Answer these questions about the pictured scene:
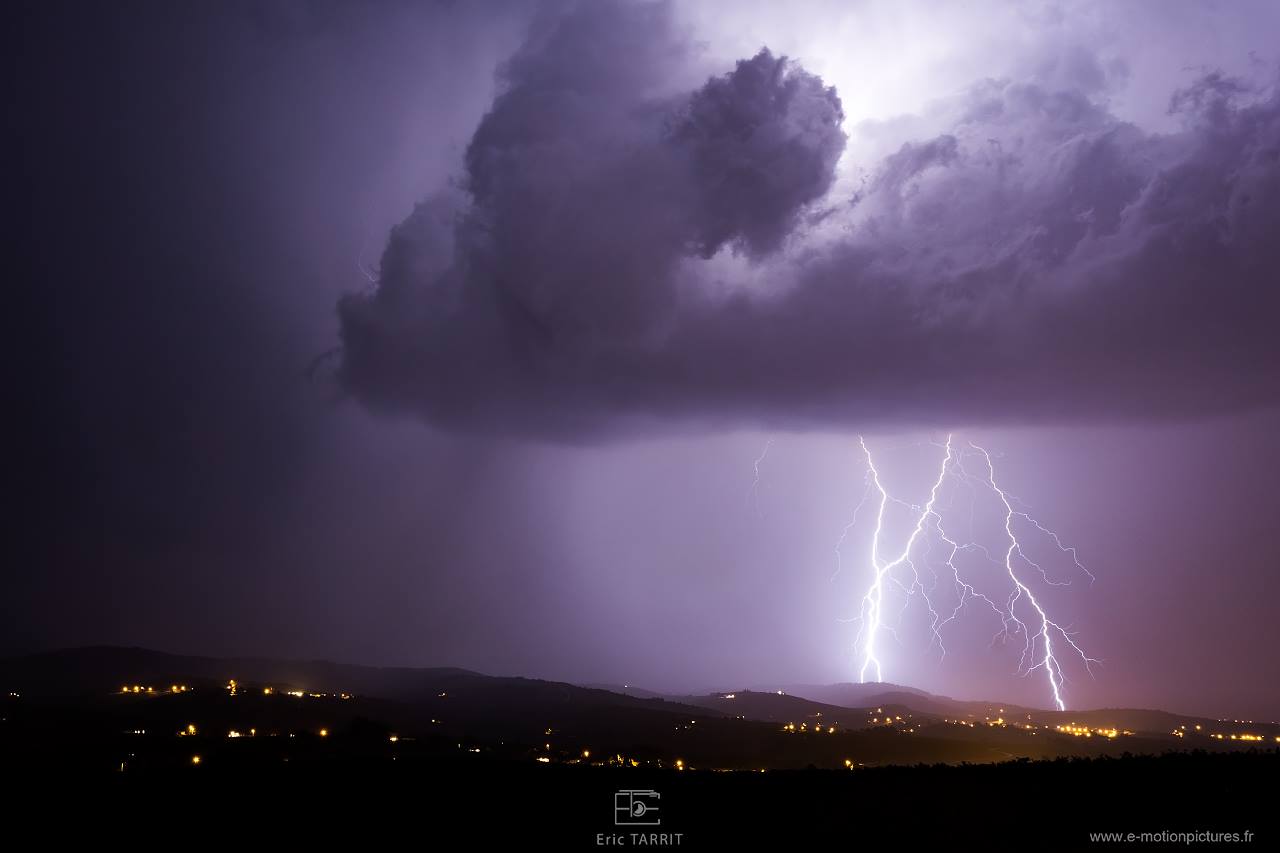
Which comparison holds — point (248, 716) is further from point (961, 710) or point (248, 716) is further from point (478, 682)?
point (961, 710)

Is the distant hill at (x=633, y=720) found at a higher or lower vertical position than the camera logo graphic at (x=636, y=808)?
lower

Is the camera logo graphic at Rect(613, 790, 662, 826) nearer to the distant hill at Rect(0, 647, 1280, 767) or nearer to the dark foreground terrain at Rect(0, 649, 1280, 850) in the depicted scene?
the dark foreground terrain at Rect(0, 649, 1280, 850)

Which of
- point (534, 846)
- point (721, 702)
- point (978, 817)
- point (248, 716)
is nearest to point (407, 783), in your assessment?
point (534, 846)

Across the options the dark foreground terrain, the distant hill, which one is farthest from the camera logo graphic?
the distant hill

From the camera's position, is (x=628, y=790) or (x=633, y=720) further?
(x=633, y=720)
